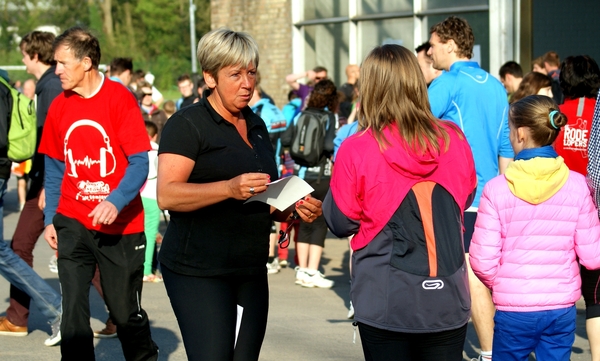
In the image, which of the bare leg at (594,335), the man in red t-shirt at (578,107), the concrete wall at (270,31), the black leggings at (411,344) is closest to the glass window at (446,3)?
the concrete wall at (270,31)

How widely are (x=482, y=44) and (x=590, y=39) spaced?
166 cm

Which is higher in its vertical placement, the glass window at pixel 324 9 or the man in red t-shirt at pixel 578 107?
the glass window at pixel 324 9

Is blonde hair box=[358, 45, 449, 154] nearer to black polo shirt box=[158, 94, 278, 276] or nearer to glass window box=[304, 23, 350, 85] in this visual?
black polo shirt box=[158, 94, 278, 276]

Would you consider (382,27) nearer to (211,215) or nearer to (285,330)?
(285,330)

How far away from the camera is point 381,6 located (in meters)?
15.3

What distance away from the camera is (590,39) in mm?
13258

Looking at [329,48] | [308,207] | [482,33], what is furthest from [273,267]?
[329,48]

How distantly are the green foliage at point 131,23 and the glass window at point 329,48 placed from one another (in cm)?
3875

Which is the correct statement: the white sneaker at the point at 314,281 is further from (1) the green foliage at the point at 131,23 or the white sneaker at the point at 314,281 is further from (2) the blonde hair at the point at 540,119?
(1) the green foliage at the point at 131,23

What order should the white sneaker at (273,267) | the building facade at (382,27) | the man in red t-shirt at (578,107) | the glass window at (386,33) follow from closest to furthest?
the man in red t-shirt at (578,107) → the white sneaker at (273,267) → the building facade at (382,27) → the glass window at (386,33)

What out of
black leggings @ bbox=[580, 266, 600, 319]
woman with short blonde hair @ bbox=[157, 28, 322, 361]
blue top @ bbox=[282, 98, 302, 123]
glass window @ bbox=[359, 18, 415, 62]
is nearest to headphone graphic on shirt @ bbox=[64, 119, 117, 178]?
woman with short blonde hair @ bbox=[157, 28, 322, 361]

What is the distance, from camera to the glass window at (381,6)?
590 inches

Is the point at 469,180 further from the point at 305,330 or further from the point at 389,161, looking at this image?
the point at 305,330

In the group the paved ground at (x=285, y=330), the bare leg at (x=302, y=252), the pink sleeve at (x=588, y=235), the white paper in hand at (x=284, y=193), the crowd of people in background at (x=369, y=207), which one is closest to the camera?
the crowd of people in background at (x=369, y=207)
